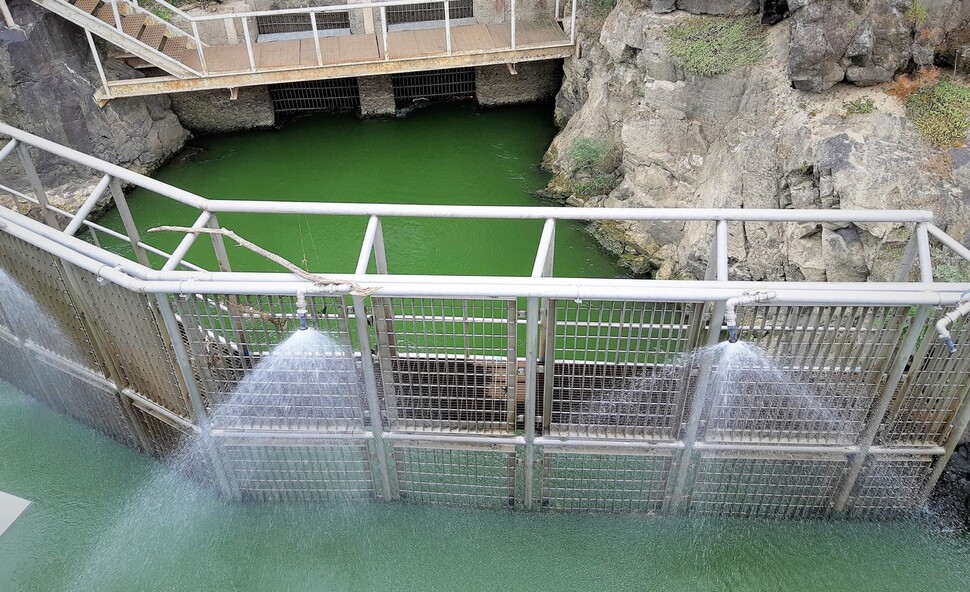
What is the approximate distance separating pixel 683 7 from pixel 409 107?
4.17 metres

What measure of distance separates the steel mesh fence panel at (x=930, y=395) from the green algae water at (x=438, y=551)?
70cm

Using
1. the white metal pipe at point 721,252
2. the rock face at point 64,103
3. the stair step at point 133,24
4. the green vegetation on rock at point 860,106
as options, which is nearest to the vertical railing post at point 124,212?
the white metal pipe at point 721,252

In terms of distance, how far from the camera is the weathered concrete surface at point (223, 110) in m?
9.02

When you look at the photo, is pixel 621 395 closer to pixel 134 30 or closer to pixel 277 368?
pixel 277 368

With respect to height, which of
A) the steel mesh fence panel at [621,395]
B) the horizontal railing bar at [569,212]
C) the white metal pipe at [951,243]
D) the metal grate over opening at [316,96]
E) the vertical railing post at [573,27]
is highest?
the horizontal railing bar at [569,212]

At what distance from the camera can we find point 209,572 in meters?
4.08

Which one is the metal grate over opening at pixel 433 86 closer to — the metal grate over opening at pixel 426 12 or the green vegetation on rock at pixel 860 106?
the metal grate over opening at pixel 426 12

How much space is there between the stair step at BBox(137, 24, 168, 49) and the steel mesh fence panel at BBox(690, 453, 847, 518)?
287 inches

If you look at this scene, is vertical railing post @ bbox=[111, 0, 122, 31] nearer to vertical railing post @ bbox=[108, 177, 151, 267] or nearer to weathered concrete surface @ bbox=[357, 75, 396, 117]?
weathered concrete surface @ bbox=[357, 75, 396, 117]

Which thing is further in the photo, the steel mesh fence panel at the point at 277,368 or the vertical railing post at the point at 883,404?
the steel mesh fence panel at the point at 277,368

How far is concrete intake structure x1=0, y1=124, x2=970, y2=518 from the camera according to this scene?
332 centimetres

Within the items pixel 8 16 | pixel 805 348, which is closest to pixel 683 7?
pixel 805 348

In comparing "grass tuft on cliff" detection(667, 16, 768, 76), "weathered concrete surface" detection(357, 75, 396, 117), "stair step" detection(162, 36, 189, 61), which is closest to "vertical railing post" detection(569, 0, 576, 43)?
"grass tuft on cliff" detection(667, 16, 768, 76)

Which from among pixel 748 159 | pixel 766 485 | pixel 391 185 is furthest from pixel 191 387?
pixel 391 185
